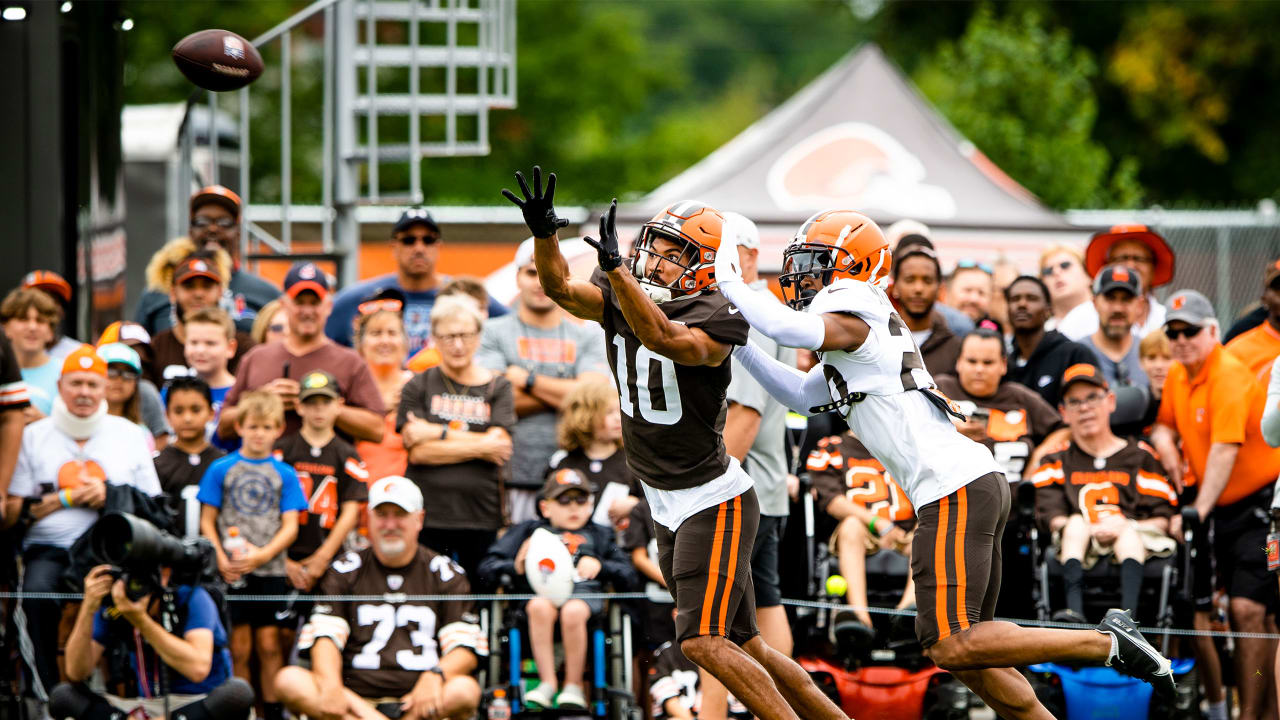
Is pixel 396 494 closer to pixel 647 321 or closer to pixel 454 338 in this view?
pixel 454 338

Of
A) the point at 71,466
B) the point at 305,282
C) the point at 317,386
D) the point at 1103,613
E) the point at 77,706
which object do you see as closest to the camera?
the point at 77,706

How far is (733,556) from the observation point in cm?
607

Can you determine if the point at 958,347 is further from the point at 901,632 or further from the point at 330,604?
the point at 330,604

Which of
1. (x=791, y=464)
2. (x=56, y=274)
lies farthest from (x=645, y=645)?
(x=56, y=274)

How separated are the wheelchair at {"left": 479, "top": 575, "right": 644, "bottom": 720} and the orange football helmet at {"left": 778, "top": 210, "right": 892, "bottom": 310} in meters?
2.58

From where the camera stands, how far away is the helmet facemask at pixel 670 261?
6035mm

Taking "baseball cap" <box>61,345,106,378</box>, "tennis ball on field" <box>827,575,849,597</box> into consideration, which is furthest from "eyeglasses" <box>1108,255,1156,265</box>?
"baseball cap" <box>61,345,106,378</box>

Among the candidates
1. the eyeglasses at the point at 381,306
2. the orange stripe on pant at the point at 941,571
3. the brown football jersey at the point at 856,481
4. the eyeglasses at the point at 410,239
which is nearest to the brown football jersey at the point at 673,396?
the orange stripe on pant at the point at 941,571

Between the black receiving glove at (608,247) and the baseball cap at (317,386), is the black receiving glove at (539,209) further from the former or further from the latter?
the baseball cap at (317,386)

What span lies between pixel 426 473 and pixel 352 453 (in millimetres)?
427

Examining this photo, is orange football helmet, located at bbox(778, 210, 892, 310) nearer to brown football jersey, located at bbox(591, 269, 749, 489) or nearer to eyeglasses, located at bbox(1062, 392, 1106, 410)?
brown football jersey, located at bbox(591, 269, 749, 489)

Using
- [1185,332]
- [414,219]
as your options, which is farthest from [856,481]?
[414,219]

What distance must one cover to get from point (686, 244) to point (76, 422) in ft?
12.2

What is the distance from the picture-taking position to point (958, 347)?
8.63m
